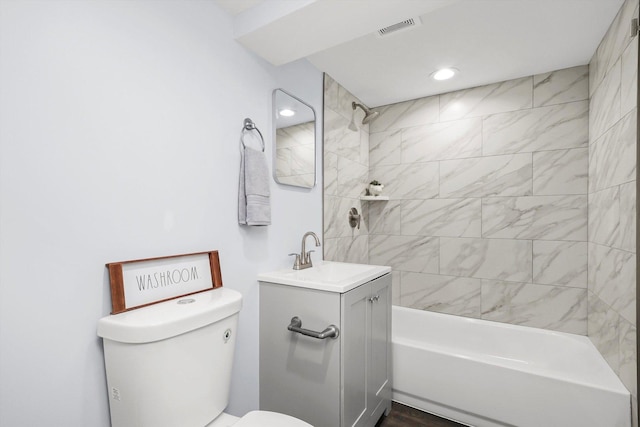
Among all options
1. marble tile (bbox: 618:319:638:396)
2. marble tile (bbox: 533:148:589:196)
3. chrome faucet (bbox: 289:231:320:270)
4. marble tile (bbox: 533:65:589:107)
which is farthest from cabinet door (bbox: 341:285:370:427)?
marble tile (bbox: 533:65:589:107)

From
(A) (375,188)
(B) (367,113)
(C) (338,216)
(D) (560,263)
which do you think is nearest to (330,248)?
(C) (338,216)

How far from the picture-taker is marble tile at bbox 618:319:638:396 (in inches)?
56.0

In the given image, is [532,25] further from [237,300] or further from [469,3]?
[237,300]

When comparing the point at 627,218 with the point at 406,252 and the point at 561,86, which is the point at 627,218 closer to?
the point at 561,86

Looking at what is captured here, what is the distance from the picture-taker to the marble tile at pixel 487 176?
2.33 meters

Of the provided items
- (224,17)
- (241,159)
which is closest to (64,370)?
(241,159)

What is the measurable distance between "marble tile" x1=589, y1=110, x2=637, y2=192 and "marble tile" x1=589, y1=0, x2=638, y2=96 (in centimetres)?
37

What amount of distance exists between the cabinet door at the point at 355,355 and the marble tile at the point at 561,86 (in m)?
1.96

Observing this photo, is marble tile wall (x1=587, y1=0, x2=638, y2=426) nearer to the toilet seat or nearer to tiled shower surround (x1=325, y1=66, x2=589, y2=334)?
tiled shower surround (x1=325, y1=66, x2=589, y2=334)

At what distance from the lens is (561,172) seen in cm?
220

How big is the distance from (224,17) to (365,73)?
1.13 m

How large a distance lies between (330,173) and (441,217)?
1.05 m

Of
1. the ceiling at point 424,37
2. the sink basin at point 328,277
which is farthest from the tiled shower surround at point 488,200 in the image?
the sink basin at point 328,277

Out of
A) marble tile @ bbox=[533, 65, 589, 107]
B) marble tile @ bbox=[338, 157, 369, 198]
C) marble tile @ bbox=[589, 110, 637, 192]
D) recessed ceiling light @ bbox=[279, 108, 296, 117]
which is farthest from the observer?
marble tile @ bbox=[338, 157, 369, 198]
